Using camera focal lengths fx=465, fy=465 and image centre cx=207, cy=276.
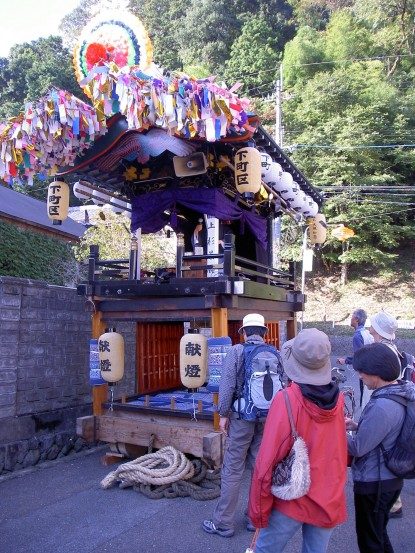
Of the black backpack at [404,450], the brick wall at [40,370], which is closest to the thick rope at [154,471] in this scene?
the brick wall at [40,370]

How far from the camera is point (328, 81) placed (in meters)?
26.0

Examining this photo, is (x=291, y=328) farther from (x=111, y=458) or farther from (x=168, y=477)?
(x=168, y=477)

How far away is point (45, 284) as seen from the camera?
6.65 metres

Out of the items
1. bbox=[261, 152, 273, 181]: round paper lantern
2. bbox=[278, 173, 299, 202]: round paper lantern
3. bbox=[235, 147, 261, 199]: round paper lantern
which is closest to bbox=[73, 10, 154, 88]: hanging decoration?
bbox=[235, 147, 261, 199]: round paper lantern

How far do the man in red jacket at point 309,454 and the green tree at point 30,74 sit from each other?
97.5ft

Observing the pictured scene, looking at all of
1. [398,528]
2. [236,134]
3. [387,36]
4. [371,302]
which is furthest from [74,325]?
[387,36]

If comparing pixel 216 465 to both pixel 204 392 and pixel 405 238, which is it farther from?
pixel 405 238

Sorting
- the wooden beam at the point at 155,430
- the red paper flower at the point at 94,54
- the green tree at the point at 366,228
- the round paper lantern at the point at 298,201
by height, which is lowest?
the wooden beam at the point at 155,430

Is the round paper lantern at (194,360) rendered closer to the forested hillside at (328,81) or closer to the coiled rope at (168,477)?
the coiled rope at (168,477)

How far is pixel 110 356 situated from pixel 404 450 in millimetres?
4402

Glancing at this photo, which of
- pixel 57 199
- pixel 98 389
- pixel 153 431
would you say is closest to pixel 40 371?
pixel 98 389

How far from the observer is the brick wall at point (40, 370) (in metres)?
5.91

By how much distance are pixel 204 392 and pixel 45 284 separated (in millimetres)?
3291

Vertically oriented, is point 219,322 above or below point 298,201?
below
